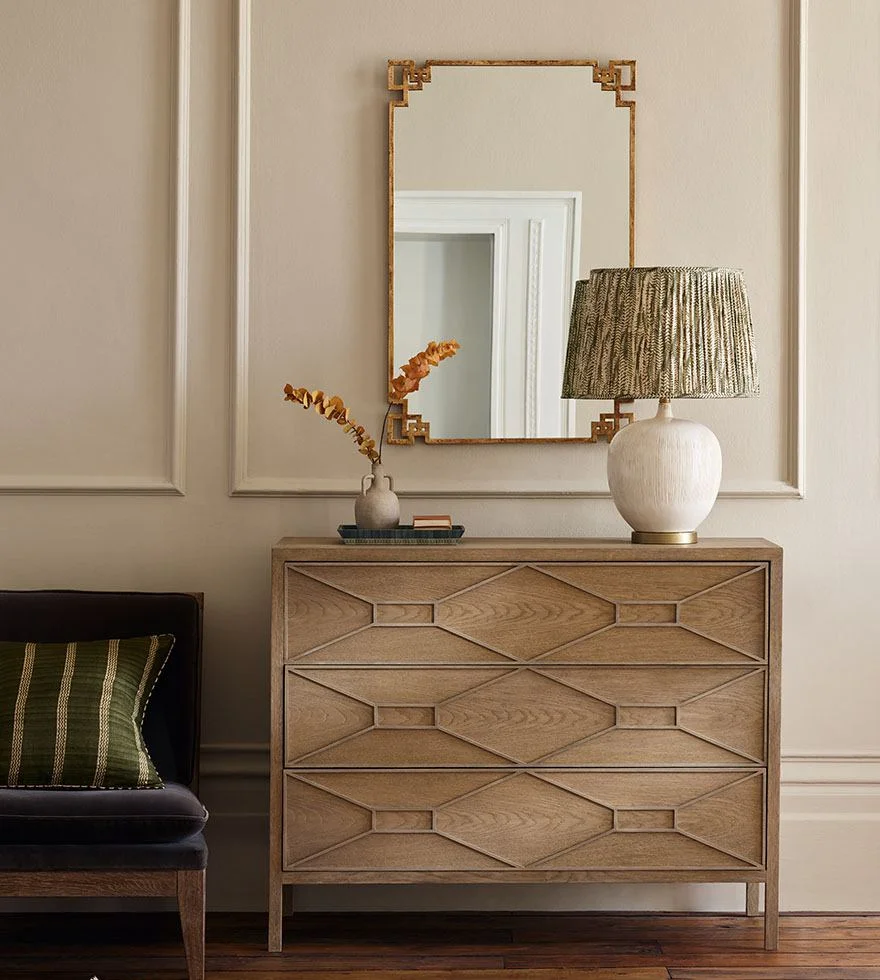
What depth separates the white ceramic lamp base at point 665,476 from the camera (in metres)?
2.47

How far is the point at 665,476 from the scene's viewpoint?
246 centimetres

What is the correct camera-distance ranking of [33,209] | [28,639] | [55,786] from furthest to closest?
[33,209], [28,639], [55,786]

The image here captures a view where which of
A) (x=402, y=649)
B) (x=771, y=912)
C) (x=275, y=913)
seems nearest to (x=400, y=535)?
(x=402, y=649)

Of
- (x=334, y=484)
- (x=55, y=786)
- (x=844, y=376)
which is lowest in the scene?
(x=55, y=786)

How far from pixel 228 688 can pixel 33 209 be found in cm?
131

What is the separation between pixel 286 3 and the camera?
2.76 m

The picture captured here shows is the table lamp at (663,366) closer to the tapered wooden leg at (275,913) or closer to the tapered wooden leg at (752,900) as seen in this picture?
the tapered wooden leg at (752,900)

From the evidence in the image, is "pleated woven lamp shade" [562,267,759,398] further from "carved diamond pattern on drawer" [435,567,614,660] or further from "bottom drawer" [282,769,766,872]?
"bottom drawer" [282,769,766,872]

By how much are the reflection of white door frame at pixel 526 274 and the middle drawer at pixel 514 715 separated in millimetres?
700

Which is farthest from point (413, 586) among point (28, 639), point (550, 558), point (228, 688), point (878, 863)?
point (878, 863)

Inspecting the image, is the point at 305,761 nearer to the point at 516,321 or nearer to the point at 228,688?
the point at 228,688

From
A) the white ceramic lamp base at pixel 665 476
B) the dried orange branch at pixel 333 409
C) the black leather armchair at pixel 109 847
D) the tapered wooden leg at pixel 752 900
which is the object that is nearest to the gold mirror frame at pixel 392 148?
the dried orange branch at pixel 333 409

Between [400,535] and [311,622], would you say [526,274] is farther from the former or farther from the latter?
[311,622]

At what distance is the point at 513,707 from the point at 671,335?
885 mm
